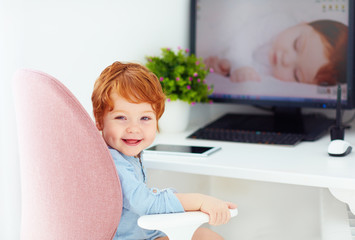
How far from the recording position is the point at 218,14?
64.8 inches

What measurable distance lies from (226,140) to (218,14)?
49cm

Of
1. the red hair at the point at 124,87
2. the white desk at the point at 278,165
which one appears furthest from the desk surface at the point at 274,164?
the red hair at the point at 124,87

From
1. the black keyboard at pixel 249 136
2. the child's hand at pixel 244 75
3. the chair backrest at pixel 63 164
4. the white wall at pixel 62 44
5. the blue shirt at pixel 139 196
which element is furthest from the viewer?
the child's hand at pixel 244 75

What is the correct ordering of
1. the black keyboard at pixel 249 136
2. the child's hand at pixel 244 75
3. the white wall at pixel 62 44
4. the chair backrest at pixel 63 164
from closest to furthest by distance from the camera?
the chair backrest at pixel 63 164, the white wall at pixel 62 44, the black keyboard at pixel 249 136, the child's hand at pixel 244 75

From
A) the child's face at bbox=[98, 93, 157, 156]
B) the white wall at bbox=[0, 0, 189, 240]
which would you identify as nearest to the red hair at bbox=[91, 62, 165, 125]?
the child's face at bbox=[98, 93, 157, 156]

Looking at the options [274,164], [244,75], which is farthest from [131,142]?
[244,75]

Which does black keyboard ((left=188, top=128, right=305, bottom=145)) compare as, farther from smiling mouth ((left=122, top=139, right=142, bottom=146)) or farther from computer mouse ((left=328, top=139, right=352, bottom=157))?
smiling mouth ((left=122, top=139, right=142, bottom=146))

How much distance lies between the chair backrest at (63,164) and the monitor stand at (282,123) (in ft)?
2.56

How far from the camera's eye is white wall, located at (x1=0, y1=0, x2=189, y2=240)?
1.14 metres

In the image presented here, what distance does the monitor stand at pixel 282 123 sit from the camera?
149 cm

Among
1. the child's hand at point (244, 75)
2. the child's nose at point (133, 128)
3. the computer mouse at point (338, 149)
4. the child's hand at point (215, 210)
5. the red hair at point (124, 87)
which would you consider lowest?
the child's hand at point (215, 210)

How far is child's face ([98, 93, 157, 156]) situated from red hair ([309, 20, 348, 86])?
72 cm

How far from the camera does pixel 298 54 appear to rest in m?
1.53

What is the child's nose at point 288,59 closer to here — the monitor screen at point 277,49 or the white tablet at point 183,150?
the monitor screen at point 277,49
